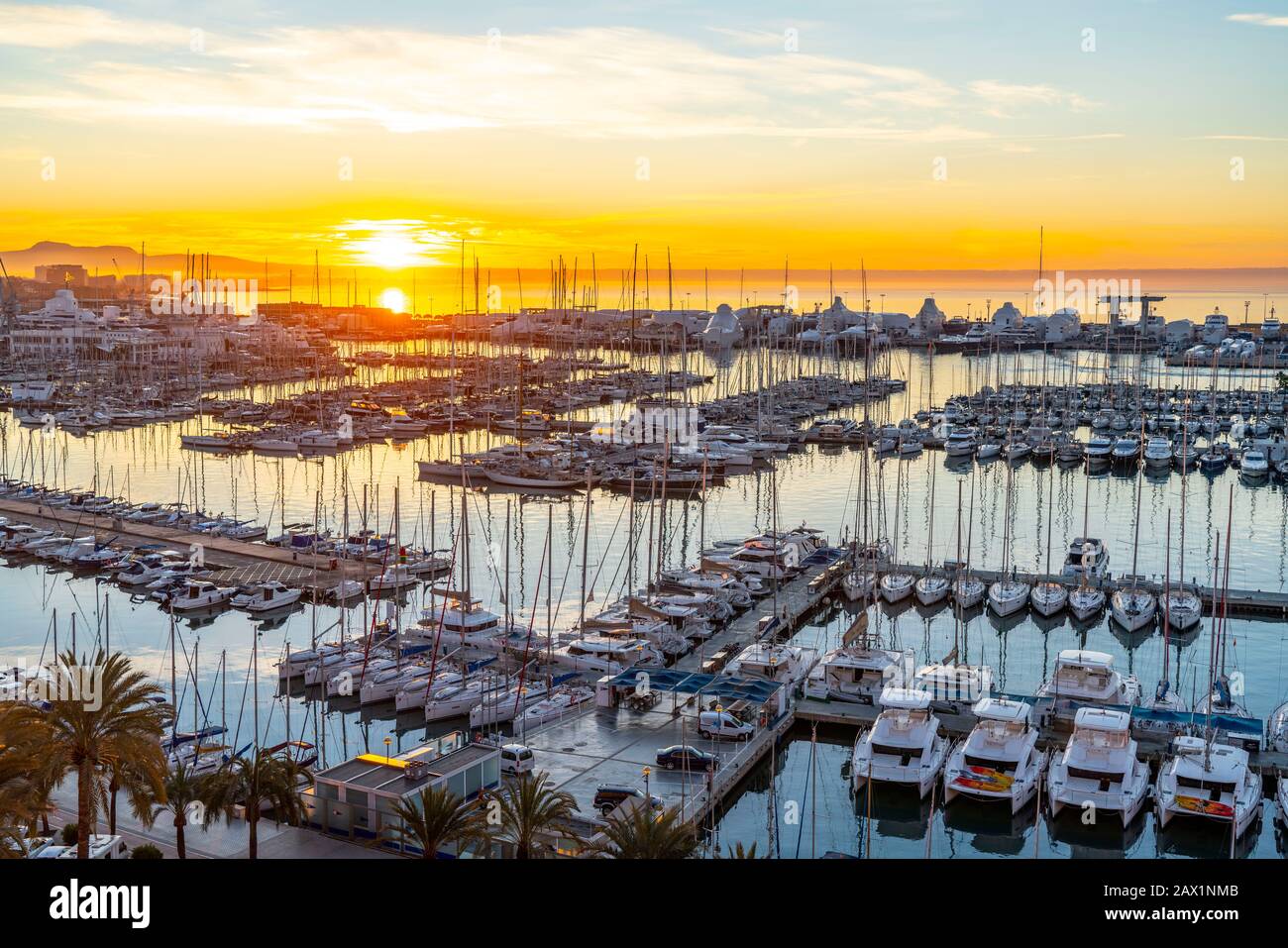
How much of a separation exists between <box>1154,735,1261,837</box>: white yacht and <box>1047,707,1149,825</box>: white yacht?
487 mm

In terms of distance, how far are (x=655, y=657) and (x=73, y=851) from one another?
15.0 m

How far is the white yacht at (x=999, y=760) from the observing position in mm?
20641

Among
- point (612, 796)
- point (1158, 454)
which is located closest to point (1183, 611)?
point (612, 796)

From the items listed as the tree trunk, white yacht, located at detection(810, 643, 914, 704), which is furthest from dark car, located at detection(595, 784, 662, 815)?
the tree trunk

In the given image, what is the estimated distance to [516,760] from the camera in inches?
829

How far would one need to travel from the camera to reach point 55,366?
102m

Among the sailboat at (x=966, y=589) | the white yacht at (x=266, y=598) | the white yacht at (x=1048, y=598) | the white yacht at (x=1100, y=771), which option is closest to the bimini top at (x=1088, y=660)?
the white yacht at (x=1100, y=771)

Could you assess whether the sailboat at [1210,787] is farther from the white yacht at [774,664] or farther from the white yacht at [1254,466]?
the white yacht at [1254,466]

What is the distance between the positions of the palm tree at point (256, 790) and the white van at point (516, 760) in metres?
4.15

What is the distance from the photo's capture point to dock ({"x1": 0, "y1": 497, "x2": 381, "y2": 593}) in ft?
119
